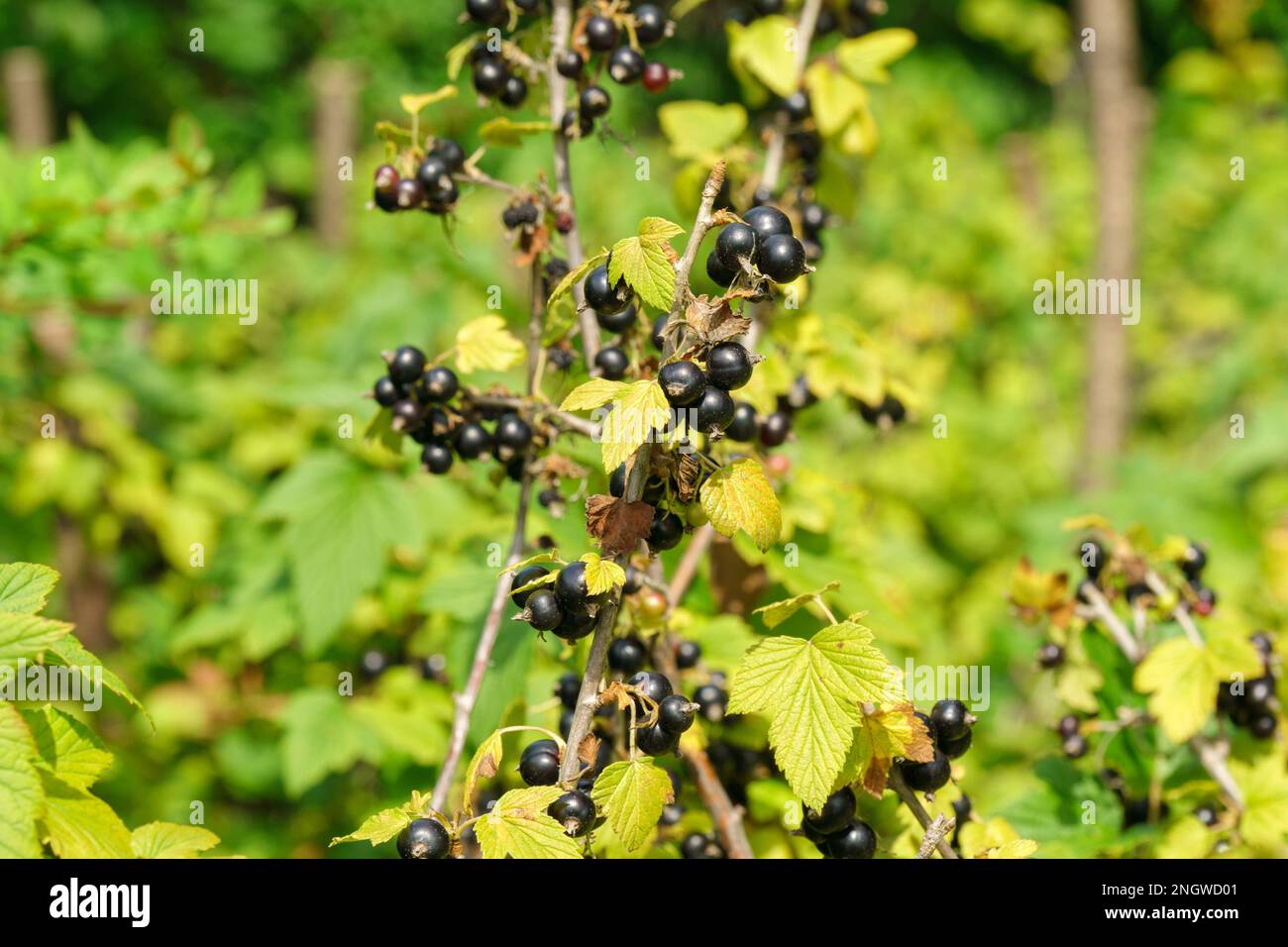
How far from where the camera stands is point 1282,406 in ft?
13.7

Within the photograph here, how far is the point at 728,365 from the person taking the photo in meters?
1.15

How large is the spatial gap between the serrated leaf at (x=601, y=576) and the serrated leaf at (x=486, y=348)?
1.93 feet

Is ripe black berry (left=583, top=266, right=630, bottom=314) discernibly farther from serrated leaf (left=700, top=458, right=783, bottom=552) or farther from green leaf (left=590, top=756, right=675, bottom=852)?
green leaf (left=590, top=756, right=675, bottom=852)

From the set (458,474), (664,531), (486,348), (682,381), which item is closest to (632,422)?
(682,381)

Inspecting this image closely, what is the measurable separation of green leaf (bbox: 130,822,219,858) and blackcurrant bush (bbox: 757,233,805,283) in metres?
0.94

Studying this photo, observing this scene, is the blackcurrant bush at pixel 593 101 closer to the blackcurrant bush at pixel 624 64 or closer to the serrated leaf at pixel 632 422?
the blackcurrant bush at pixel 624 64

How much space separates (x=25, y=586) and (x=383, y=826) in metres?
0.51

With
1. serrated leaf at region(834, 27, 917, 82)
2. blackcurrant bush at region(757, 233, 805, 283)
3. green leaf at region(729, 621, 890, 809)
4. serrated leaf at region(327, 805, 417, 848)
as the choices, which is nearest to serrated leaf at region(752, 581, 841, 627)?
green leaf at region(729, 621, 890, 809)

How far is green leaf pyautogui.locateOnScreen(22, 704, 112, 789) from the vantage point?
125 cm

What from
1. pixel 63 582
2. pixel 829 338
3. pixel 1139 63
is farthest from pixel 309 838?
pixel 1139 63

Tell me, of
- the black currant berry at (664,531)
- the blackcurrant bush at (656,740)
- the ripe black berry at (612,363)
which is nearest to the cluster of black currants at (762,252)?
the black currant berry at (664,531)

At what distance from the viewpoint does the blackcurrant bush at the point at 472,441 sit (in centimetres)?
162

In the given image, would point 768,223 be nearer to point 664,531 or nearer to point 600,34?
point 664,531

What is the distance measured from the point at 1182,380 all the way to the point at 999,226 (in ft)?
4.52
